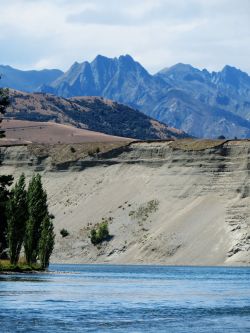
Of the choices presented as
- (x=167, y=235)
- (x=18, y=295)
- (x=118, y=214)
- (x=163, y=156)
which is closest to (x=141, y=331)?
A: (x=18, y=295)

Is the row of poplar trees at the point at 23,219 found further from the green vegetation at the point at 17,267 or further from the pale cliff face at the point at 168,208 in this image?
the pale cliff face at the point at 168,208

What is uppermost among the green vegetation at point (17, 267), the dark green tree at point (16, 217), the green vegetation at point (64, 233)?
the dark green tree at point (16, 217)

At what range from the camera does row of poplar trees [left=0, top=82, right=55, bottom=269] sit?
107m

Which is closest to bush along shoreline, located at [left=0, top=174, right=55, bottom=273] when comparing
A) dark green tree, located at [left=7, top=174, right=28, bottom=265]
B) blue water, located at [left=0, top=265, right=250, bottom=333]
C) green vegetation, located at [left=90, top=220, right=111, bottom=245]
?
dark green tree, located at [left=7, top=174, right=28, bottom=265]

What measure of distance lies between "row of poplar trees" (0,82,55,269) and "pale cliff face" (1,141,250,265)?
4344cm

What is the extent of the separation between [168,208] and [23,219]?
74.3 meters

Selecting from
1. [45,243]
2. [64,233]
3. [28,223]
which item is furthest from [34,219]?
[64,233]

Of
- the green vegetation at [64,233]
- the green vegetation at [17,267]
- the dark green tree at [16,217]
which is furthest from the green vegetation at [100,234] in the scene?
the dark green tree at [16,217]

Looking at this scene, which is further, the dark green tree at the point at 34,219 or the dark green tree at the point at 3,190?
the dark green tree at the point at 34,219

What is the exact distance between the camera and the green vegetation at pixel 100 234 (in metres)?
175

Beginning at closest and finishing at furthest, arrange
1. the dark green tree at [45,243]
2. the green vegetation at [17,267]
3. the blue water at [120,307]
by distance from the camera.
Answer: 1. the blue water at [120,307]
2. the green vegetation at [17,267]
3. the dark green tree at [45,243]

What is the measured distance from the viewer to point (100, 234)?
175750mm

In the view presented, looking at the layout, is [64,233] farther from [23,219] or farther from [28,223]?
Result: [23,219]

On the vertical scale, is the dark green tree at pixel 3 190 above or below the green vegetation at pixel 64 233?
above
